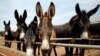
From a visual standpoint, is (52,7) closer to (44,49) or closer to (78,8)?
(44,49)

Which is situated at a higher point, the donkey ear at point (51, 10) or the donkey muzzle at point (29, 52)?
the donkey ear at point (51, 10)

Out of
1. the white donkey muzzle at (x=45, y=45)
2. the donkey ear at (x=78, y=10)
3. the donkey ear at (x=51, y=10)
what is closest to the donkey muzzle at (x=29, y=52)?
the white donkey muzzle at (x=45, y=45)

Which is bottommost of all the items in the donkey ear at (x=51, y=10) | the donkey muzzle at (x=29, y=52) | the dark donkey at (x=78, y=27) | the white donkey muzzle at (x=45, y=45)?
the donkey muzzle at (x=29, y=52)

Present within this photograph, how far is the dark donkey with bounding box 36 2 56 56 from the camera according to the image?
4.59 m

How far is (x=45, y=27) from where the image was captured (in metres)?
5.08

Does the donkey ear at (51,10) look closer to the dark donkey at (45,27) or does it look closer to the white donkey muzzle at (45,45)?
the dark donkey at (45,27)

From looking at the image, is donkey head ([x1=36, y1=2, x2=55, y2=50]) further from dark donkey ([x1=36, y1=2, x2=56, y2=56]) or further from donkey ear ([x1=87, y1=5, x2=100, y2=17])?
donkey ear ([x1=87, y1=5, x2=100, y2=17])

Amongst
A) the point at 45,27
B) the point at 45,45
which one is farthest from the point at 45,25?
the point at 45,45

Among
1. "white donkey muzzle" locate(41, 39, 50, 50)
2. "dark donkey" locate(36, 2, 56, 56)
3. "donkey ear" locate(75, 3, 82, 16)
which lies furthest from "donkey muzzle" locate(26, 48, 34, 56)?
"donkey ear" locate(75, 3, 82, 16)

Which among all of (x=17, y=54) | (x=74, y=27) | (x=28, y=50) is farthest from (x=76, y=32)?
(x=28, y=50)

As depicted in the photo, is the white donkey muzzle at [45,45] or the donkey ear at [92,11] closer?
the white donkey muzzle at [45,45]

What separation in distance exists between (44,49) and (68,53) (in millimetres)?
3402

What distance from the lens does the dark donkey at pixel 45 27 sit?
4586 mm

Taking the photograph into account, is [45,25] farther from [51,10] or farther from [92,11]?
[92,11]
